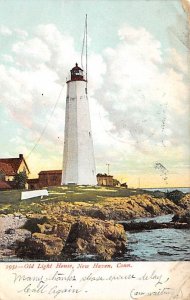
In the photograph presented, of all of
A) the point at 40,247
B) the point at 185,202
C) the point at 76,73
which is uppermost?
the point at 76,73

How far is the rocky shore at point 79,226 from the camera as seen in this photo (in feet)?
3.39

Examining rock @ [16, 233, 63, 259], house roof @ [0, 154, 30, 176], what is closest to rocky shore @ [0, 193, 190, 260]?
rock @ [16, 233, 63, 259]

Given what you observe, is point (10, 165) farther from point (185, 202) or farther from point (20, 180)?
point (185, 202)

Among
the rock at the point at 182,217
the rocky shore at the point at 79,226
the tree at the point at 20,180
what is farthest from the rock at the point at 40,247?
the rock at the point at 182,217

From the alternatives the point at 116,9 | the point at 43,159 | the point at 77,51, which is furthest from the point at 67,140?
the point at 116,9

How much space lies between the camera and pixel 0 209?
1063 millimetres

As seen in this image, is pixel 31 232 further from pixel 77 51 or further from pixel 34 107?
pixel 77 51

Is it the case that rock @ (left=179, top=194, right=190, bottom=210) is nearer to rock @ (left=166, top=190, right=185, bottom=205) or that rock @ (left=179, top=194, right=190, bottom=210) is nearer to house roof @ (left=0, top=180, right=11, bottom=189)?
rock @ (left=166, top=190, right=185, bottom=205)

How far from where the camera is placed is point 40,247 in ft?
3.39

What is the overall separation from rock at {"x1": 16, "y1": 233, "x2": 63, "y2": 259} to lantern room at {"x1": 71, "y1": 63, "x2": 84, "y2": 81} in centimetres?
40

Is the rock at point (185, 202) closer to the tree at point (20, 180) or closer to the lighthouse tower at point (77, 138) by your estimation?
the lighthouse tower at point (77, 138)

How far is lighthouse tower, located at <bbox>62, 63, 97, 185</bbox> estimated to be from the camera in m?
1.11

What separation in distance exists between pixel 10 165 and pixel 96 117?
0.25m

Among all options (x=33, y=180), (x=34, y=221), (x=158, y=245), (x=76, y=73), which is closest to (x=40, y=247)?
(x=34, y=221)
